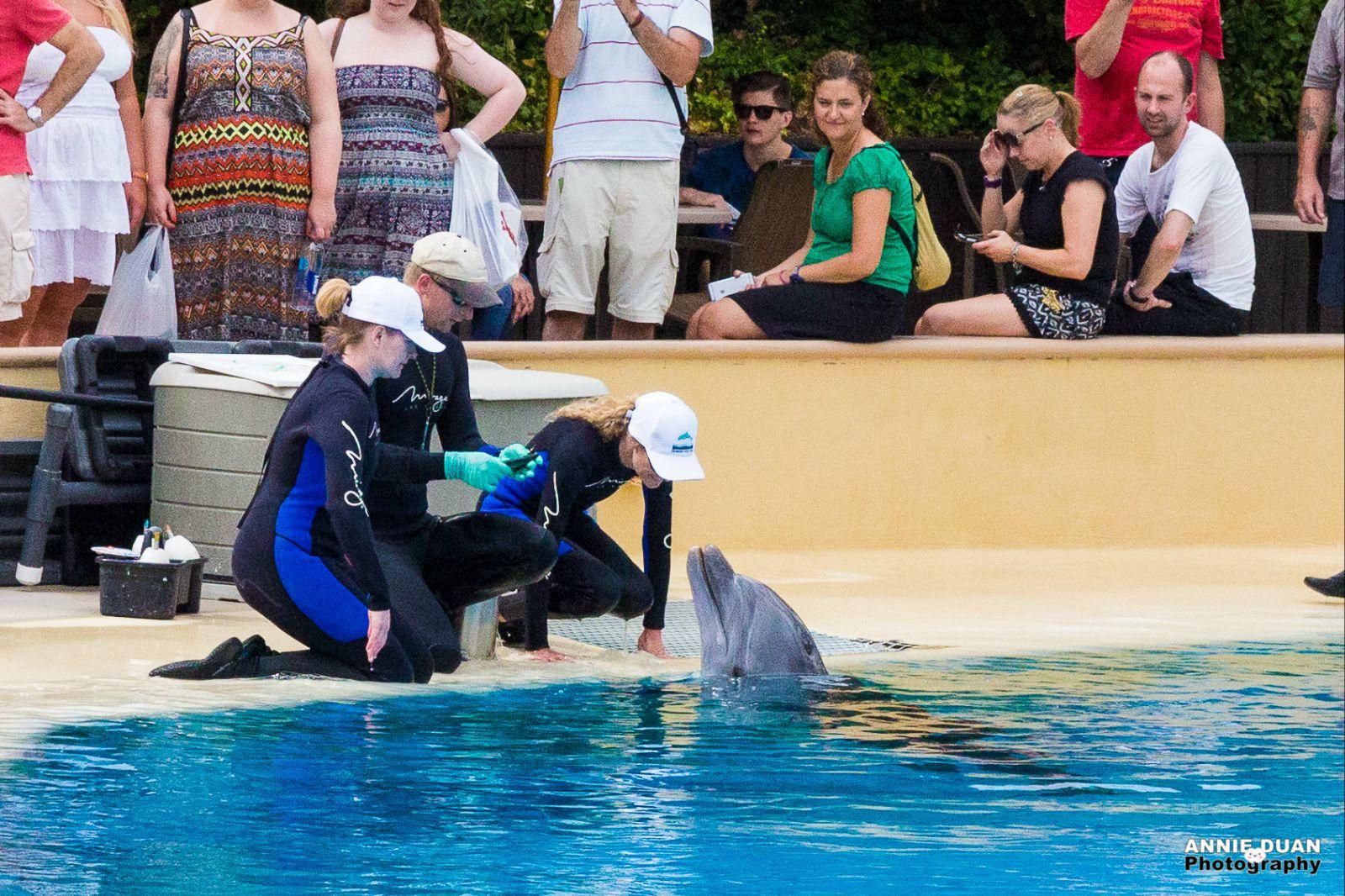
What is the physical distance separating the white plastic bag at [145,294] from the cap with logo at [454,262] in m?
1.61

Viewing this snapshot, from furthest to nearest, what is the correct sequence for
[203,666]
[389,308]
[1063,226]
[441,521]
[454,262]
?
[1063,226] < [441,521] < [454,262] < [203,666] < [389,308]

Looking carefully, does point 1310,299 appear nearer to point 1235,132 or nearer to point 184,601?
point 1235,132

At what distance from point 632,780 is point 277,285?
353 cm

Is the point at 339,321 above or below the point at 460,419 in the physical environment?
above

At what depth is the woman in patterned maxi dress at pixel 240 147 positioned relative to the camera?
8.58 meters

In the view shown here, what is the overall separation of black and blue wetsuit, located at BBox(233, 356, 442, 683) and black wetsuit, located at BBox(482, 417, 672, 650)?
501 millimetres

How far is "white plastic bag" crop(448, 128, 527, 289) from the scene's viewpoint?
9.09 m

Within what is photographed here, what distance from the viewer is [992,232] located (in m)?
9.84

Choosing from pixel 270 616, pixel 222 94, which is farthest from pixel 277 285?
pixel 270 616

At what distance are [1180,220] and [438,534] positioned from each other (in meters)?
4.18

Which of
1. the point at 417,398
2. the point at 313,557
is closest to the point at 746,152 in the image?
the point at 417,398

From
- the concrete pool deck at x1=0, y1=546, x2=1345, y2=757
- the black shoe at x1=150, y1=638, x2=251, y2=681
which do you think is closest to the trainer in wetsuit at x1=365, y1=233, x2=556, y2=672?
the concrete pool deck at x1=0, y1=546, x2=1345, y2=757

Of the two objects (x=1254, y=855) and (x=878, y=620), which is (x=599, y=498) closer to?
(x=878, y=620)

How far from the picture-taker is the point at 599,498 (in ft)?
25.1
